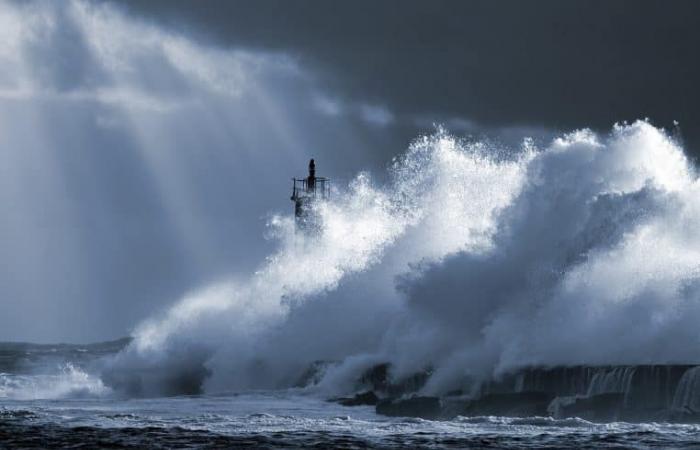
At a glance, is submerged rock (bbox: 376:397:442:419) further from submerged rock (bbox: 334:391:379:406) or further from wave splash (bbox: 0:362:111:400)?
wave splash (bbox: 0:362:111:400)

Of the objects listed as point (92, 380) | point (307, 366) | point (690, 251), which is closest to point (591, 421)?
point (690, 251)

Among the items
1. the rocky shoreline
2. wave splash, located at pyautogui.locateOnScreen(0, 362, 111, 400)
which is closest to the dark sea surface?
the rocky shoreline

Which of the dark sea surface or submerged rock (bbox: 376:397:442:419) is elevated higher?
submerged rock (bbox: 376:397:442:419)

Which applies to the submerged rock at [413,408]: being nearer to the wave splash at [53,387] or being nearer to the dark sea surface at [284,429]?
the dark sea surface at [284,429]

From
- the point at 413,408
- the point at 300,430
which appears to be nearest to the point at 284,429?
the point at 300,430

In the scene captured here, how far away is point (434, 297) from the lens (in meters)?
27.7

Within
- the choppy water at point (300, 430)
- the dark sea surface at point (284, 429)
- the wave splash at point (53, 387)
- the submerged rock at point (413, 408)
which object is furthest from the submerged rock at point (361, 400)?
the wave splash at point (53, 387)

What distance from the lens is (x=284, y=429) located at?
1961cm

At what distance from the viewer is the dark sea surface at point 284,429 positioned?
17344 millimetres

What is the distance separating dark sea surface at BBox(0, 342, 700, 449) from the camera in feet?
56.9

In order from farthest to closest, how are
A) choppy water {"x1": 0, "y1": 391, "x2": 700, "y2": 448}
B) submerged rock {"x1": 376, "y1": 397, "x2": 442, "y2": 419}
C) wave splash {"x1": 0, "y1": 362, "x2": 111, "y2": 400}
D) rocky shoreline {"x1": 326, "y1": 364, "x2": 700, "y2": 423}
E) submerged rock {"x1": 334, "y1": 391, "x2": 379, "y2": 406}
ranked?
wave splash {"x1": 0, "y1": 362, "x2": 111, "y2": 400}
submerged rock {"x1": 334, "y1": 391, "x2": 379, "y2": 406}
submerged rock {"x1": 376, "y1": 397, "x2": 442, "y2": 419}
rocky shoreline {"x1": 326, "y1": 364, "x2": 700, "y2": 423}
choppy water {"x1": 0, "y1": 391, "x2": 700, "y2": 448}

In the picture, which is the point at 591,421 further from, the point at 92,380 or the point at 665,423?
the point at 92,380

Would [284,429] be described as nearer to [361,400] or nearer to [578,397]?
[578,397]

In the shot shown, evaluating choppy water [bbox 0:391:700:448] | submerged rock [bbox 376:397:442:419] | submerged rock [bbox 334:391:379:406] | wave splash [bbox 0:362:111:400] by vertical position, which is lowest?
choppy water [bbox 0:391:700:448]
